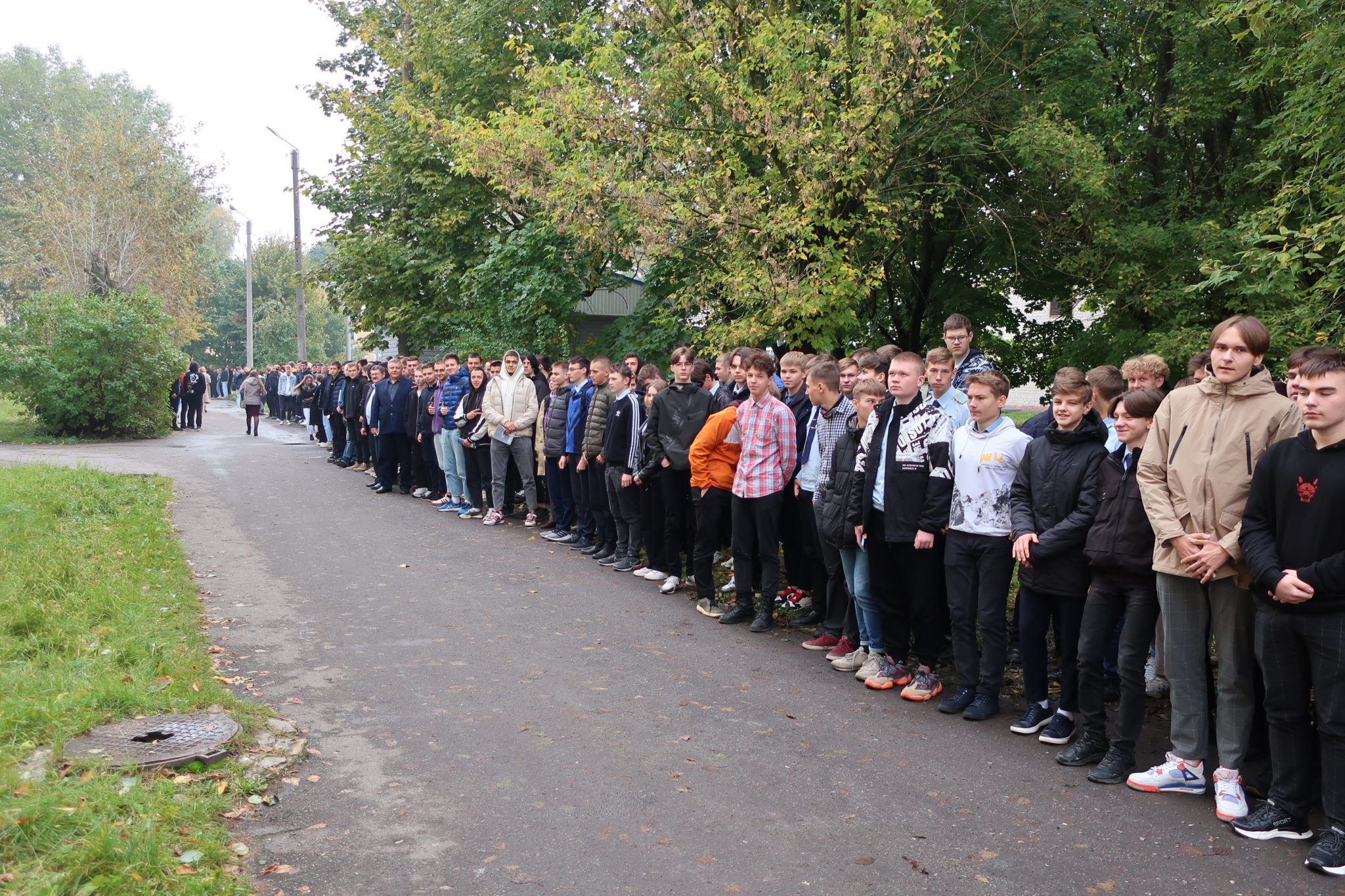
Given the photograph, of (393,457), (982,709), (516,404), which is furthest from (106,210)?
(982,709)

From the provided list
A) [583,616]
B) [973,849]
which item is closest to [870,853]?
[973,849]

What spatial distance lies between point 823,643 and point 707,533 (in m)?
1.65

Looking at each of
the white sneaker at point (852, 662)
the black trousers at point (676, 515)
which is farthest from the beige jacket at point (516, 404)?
the white sneaker at point (852, 662)

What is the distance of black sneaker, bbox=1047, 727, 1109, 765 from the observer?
5.45 meters

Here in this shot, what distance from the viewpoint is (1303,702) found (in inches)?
181

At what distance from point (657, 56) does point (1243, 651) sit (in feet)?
35.8

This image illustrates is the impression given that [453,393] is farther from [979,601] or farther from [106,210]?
[106,210]

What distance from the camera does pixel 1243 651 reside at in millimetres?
4996

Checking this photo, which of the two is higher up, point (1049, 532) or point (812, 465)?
point (812, 465)

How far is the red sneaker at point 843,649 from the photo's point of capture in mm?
7434

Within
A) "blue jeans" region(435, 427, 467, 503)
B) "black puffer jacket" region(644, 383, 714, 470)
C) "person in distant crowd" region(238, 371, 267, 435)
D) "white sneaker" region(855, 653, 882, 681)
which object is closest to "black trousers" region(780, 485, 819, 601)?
"black puffer jacket" region(644, 383, 714, 470)

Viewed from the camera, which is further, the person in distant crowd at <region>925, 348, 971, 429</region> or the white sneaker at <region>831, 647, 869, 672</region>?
the white sneaker at <region>831, 647, 869, 672</region>

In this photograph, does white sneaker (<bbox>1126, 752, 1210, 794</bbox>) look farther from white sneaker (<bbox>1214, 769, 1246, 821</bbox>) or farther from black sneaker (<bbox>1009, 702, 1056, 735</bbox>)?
black sneaker (<bbox>1009, 702, 1056, 735</bbox>)

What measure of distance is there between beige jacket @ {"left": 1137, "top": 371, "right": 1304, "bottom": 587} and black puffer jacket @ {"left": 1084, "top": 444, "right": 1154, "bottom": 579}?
11 cm
